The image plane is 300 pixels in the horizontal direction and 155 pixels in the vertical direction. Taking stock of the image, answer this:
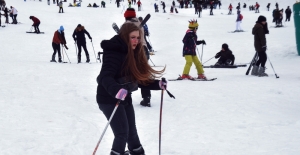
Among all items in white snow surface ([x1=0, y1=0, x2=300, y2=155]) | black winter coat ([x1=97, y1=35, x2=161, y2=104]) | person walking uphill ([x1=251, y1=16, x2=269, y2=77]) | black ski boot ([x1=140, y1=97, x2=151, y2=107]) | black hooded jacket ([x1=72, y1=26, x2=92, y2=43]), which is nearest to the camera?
black winter coat ([x1=97, y1=35, x2=161, y2=104])

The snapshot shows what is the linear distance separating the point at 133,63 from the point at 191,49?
20.5 ft

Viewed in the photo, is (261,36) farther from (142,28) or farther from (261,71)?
(142,28)

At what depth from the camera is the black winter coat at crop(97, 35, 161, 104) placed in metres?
2.85

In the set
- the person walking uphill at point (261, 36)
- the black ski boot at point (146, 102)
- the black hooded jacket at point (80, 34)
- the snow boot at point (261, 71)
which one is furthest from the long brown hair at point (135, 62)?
the black hooded jacket at point (80, 34)

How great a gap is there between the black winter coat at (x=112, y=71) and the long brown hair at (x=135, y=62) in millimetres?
38

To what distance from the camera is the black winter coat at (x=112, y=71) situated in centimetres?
285

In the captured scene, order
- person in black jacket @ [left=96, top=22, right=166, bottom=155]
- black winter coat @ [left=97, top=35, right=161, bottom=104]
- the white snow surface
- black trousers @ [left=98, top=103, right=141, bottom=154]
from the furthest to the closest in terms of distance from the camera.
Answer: the white snow surface < black trousers @ [left=98, top=103, right=141, bottom=154] < person in black jacket @ [left=96, top=22, right=166, bottom=155] < black winter coat @ [left=97, top=35, right=161, bottom=104]

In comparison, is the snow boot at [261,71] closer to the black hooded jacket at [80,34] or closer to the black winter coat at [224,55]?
the black winter coat at [224,55]

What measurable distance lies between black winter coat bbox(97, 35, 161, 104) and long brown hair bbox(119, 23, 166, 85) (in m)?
0.04

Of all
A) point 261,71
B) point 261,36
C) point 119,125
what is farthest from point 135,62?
point 261,71

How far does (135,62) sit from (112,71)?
0.85 ft

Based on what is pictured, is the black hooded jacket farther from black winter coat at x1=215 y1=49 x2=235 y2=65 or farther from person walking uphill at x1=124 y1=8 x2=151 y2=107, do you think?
person walking uphill at x1=124 y1=8 x2=151 y2=107

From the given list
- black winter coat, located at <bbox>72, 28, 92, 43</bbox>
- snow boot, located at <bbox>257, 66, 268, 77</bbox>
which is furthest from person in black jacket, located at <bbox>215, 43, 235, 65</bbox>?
black winter coat, located at <bbox>72, 28, 92, 43</bbox>

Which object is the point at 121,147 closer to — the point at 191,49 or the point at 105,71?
the point at 105,71
